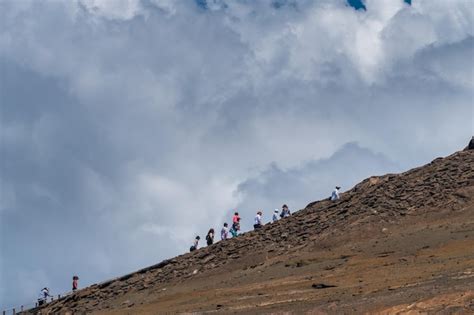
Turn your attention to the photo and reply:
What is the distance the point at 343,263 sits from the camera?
129 feet

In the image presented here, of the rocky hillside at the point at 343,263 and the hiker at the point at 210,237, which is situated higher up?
the hiker at the point at 210,237

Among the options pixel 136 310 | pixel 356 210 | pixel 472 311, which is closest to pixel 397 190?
pixel 356 210

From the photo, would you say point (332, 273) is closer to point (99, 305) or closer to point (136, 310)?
point (136, 310)

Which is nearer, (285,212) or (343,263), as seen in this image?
(343,263)

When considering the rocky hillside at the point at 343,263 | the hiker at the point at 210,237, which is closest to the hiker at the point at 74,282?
the rocky hillside at the point at 343,263

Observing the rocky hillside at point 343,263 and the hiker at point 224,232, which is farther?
the hiker at point 224,232

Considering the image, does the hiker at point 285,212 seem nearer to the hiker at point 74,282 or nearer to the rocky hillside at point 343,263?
the rocky hillside at point 343,263

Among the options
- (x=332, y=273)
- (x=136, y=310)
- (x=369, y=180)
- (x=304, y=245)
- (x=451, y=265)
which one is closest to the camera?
(x=451, y=265)

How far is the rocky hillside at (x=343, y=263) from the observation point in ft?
108

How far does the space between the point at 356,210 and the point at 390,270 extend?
1046 centimetres

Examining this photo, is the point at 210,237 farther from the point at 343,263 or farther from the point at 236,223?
the point at 343,263

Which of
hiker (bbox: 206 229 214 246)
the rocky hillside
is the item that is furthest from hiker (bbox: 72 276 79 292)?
A: hiker (bbox: 206 229 214 246)

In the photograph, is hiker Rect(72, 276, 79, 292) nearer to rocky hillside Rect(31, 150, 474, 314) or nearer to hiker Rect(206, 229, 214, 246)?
rocky hillside Rect(31, 150, 474, 314)

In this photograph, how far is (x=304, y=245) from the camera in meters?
44.7
